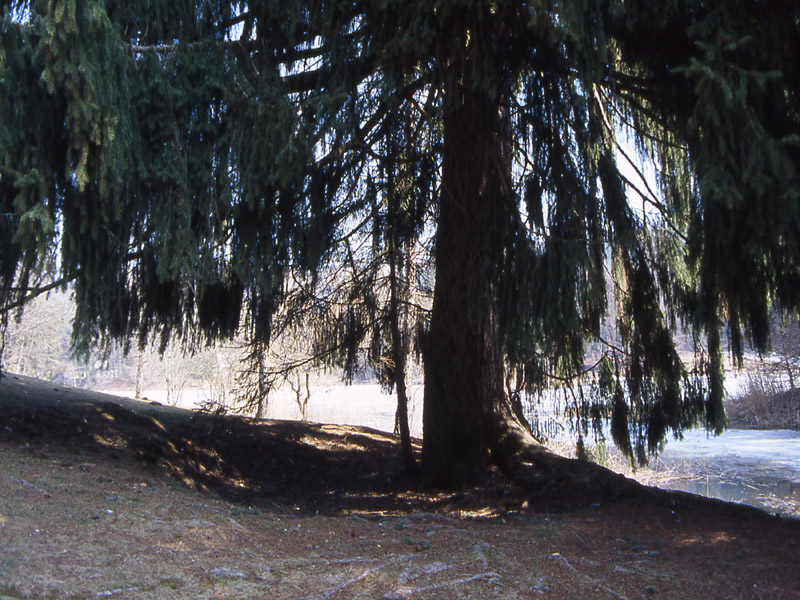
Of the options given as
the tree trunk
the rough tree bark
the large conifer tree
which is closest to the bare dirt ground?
the rough tree bark

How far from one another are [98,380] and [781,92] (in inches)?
1778

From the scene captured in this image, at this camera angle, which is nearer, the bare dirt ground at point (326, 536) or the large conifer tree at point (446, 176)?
the bare dirt ground at point (326, 536)

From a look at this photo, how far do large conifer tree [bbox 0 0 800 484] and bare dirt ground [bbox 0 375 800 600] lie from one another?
107 centimetres

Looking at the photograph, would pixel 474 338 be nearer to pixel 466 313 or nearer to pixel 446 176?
pixel 466 313

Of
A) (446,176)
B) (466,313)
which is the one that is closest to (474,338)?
(466,313)

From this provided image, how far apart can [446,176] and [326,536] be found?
3366 millimetres

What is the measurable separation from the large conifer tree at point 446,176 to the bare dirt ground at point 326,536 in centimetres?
107

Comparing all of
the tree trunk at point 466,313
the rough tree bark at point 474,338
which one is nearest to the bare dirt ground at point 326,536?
the rough tree bark at point 474,338

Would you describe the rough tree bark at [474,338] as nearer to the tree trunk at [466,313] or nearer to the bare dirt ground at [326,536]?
the tree trunk at [466,313]

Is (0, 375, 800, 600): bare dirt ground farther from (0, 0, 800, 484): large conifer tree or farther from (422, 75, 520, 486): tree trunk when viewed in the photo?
(0, 0, 800, 484): large conifer tree

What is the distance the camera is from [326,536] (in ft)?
13.7

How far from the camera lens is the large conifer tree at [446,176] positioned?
3932mm

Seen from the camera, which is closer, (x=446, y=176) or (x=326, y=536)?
(x=326, y=536)

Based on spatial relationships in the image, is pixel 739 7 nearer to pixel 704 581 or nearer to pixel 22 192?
pixel 704 581
